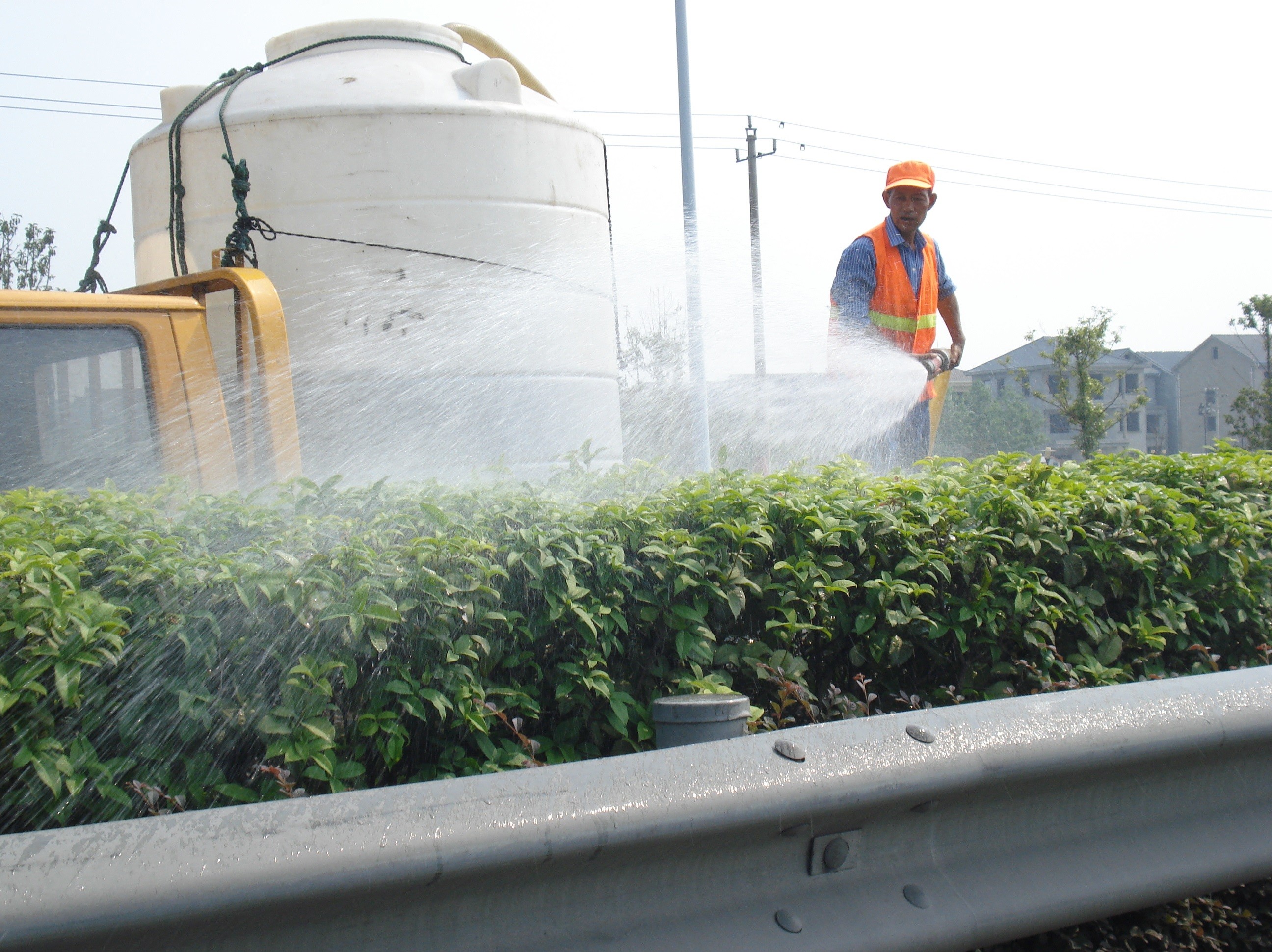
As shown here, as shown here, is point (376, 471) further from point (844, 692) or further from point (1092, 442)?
point (1092, 442)

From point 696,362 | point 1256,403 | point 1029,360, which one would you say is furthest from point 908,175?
point 1029,360

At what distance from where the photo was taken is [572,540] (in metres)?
2.54

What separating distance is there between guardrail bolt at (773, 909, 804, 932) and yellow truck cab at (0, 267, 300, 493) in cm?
251

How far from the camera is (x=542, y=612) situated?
2430 millimetres

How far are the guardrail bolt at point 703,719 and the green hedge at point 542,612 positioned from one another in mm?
316

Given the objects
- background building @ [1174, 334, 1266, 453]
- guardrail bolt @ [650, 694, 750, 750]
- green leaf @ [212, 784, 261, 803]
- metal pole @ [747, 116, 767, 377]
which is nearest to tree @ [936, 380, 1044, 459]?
background building @ [1174, 334, 1266, 453]

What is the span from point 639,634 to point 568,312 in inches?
105

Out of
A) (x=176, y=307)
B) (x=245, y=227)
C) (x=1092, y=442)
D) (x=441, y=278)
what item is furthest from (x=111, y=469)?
(x=1092, y=442)

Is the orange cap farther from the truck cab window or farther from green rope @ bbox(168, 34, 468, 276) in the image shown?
the truck cab window

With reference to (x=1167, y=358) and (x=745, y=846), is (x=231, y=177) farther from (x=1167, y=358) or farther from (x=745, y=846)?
(x=1167, y=358)

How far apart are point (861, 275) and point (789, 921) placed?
4302 millimetres

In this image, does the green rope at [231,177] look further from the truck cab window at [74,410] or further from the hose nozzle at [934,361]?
the hose nozzle at [934,361]

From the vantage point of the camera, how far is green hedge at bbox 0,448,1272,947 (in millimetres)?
2086

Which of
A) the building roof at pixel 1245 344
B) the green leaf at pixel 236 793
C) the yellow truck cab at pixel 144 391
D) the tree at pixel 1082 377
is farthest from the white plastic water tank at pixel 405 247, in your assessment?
the building roof at pixel 1245 344
